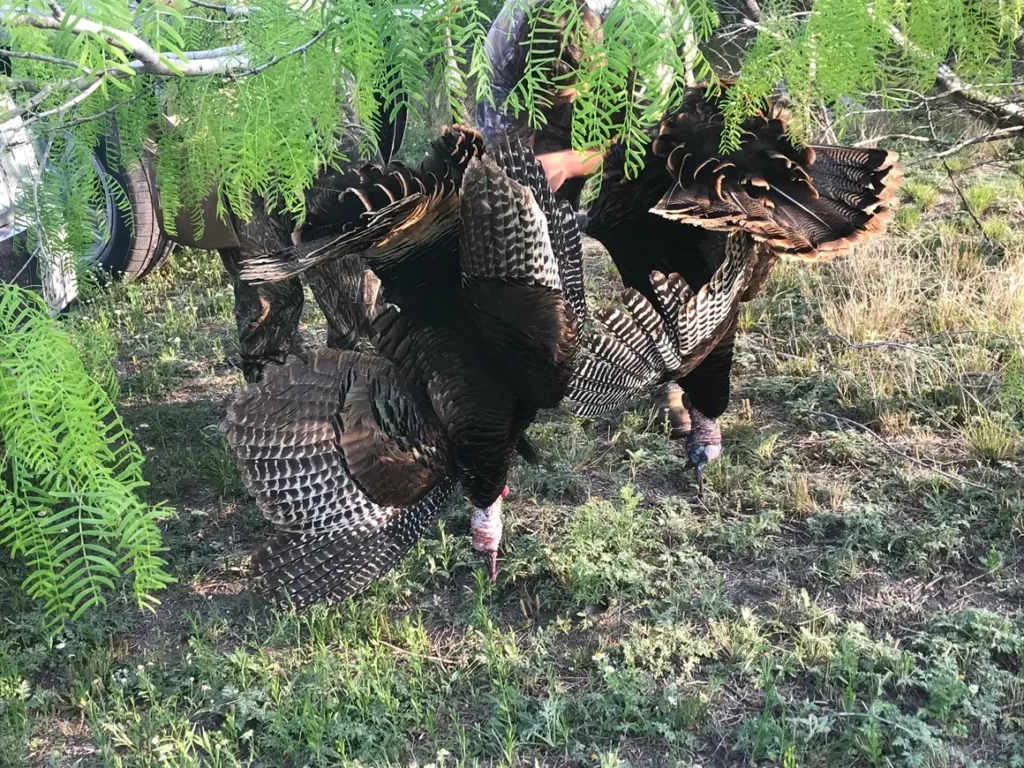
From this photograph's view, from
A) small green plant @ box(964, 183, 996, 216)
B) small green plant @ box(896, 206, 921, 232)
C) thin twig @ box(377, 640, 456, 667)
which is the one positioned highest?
small green plant @ box(964, 183, 996, 216)

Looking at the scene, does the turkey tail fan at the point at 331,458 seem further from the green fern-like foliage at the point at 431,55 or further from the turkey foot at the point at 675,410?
the turkey foot at the point at 675,410

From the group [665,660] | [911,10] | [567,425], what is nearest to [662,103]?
[911,10]

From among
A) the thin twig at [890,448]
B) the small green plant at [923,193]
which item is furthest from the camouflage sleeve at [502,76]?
the small green plant at [923,193]

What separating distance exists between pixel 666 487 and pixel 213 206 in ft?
9.07

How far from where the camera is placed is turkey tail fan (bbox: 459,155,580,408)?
2209mm

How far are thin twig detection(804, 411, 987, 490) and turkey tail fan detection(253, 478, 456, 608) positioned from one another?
7.81 ft

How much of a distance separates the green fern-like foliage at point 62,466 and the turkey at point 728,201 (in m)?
1.87

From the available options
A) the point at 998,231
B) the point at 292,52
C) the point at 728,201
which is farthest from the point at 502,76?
the point at 998,231

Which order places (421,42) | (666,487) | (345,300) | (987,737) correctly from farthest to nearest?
(666,487)
(345,300)
(987,737)
(421,42)

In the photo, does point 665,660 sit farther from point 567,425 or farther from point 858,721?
point 567,425

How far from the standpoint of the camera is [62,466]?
157 cm

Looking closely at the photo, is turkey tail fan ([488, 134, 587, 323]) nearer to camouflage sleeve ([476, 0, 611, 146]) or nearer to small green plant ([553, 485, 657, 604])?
camouflage sleeve ([476, 0, 611, 146])

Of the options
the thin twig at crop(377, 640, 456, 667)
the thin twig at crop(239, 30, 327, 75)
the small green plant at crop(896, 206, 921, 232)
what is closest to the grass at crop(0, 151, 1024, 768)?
the thin twig at crop(377, 640, 456, 667)

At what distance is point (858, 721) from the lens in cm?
266
